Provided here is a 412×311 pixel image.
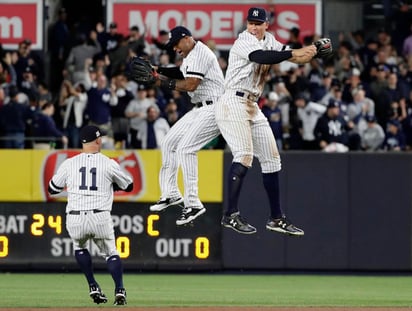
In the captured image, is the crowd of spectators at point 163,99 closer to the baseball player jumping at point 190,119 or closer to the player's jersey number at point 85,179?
the player's jersey number at point 85,179

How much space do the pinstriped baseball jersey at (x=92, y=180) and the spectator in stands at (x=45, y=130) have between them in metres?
6.23

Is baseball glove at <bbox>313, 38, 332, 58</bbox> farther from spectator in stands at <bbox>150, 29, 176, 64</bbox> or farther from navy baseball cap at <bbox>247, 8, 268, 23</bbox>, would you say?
spectator in stands at <bbox>150, 29, 176, 64</bbox>

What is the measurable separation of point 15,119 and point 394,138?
6372mm

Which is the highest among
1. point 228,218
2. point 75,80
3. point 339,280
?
point 75,80

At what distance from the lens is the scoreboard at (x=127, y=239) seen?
22.4m

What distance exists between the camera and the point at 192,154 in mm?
15609

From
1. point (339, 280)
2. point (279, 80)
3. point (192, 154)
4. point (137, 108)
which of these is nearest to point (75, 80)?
point (137, 108)

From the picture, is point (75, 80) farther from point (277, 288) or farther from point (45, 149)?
point (277, 288)

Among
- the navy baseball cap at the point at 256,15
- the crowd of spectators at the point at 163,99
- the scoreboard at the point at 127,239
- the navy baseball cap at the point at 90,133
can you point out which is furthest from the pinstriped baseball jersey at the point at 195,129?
the crowd of spectators at the point at 163,99

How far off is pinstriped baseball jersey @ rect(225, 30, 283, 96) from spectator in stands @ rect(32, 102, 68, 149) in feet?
27.1

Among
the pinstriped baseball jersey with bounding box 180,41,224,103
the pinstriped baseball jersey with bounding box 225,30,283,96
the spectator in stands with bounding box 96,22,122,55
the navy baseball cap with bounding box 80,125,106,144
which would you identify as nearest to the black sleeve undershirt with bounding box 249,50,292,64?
the pinstriped baseball jersey with bounding box 225,30,283,96

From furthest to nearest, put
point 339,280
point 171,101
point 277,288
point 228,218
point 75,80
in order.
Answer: point 75,80
point 171,101
point 339,280
point 277,288
point 228,218

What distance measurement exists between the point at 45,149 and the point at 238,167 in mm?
7769

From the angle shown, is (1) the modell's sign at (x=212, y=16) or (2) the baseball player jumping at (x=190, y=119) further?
(1) the modell's sign at (x=212, y=16)
